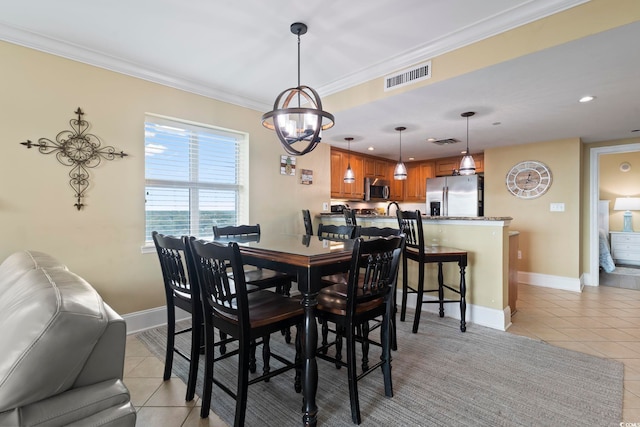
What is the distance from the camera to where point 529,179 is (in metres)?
5.07

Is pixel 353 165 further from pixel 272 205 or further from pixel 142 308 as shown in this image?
pixel 142 308

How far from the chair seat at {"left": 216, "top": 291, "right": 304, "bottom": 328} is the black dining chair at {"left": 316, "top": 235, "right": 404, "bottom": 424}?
6.7 inches

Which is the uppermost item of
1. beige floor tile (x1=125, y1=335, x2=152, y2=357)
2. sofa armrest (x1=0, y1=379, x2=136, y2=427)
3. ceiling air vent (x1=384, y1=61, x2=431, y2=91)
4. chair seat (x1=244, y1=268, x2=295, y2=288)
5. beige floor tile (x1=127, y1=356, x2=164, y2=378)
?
ceiling air vent (x1=384, y1=61, x2=431, y2=91)

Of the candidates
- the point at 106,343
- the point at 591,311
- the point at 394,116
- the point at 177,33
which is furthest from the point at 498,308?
the point at 177,33

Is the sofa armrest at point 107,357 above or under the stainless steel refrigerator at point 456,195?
under

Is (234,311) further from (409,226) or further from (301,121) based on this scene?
(409,226)

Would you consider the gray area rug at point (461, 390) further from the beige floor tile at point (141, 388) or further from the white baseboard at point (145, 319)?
the white baseboard at point (145, 319)

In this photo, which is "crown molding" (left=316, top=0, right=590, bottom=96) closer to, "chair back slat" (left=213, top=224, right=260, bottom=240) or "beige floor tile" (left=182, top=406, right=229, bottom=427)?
"chair back slat" (left=213, top=224, right=260, bottom=240)

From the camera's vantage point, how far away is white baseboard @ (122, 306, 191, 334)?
2.92 metres

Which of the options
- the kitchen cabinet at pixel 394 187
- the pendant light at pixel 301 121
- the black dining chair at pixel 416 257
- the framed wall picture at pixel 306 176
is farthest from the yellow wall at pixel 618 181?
the pendant light at pixel 301 121

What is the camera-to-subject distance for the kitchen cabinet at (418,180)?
6.63 meters

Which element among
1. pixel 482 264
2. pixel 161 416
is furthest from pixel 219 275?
pixel 482 264

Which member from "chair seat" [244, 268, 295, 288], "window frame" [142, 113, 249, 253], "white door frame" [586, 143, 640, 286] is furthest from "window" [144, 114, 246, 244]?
"white door frame" [586, 143, 640, 286]

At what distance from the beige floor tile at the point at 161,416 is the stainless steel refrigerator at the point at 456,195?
5233 millimetres
